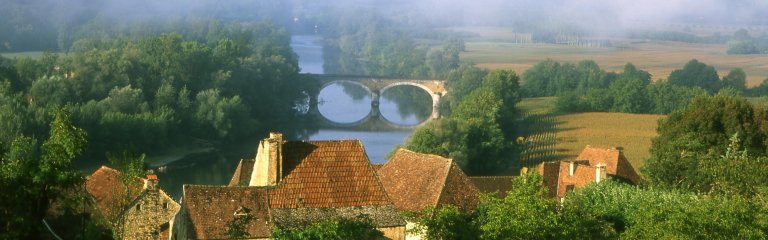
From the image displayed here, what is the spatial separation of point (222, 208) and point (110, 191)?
20.2 ft

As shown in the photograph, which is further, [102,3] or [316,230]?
[102,3]

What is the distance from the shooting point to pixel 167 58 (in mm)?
71875

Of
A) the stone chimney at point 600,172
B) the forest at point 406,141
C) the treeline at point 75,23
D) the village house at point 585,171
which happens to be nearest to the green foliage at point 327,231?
the forest at point 406,141

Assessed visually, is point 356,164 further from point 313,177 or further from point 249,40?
point 249,40

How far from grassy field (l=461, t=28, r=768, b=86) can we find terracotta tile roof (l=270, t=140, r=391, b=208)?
258ft

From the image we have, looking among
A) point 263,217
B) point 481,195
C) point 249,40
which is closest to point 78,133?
point 263,217

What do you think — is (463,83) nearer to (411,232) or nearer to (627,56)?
(627,56)

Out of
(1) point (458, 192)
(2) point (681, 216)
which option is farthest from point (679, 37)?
(2) point (681, 216)

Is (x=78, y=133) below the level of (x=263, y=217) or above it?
above

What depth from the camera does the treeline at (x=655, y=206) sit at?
21.1m

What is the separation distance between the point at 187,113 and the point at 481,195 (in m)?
43.8

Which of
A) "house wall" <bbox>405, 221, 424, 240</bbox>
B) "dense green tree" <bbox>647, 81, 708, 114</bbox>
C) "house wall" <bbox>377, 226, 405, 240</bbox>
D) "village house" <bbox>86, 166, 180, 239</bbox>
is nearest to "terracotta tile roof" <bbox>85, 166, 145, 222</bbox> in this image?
"village house" <bbox>86, 166, 180, 239</bbox>

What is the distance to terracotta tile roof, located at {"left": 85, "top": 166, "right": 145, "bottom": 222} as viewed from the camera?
22.5 m

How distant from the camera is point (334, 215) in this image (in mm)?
21094
